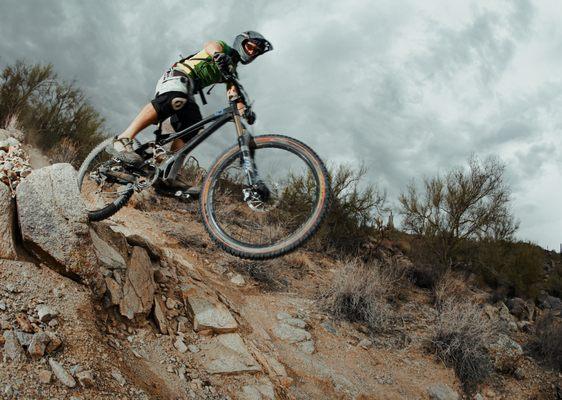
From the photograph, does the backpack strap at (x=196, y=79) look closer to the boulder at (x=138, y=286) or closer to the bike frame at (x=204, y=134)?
the bike frame at (x=204, y=134)

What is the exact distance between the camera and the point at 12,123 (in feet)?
41.5

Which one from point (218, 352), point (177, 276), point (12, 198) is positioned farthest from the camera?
point (177, 276)

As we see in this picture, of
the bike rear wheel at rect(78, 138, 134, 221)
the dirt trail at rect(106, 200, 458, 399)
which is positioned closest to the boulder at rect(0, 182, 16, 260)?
the bike rear wheel at rect(78, 138, 134, 221)

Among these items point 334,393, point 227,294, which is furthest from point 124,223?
point 334,393

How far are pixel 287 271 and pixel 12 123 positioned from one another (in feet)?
33.2

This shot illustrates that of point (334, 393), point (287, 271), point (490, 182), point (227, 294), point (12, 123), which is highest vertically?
point (490, 182)

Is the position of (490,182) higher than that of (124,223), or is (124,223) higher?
(490,182)

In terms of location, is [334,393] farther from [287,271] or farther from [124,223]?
[124,223]

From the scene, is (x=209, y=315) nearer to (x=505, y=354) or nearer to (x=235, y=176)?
(x=235, y=176)

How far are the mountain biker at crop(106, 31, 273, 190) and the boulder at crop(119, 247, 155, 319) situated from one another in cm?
138

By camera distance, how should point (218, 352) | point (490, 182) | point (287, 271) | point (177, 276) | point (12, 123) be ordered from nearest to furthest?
point (218, 352) → point (177, 276) → point (287, 271) → point (12, 123) → point (490, 182)

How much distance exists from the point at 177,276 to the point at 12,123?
10.5 metres

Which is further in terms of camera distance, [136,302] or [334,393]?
[334,393]

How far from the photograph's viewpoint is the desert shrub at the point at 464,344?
7910mm
